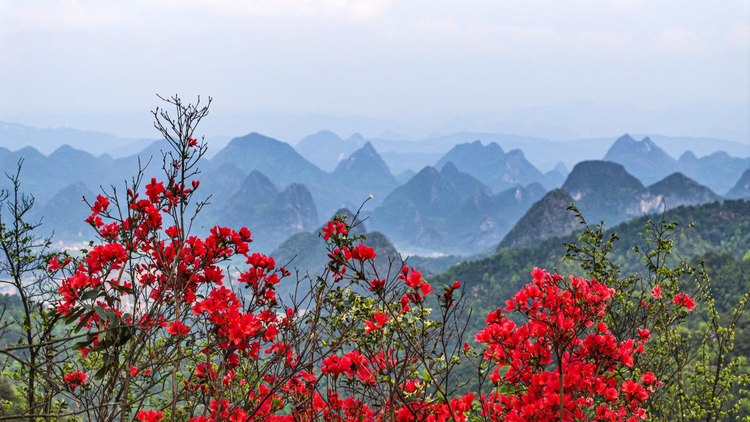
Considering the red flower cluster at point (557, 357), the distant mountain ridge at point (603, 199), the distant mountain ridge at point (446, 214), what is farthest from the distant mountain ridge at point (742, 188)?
the red flower cluster at point (557, 357)

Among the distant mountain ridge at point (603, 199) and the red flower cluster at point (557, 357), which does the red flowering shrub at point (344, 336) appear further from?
the distant mountain ridge at point (603, 199)

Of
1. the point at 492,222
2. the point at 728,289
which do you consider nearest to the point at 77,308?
the point at 728,289

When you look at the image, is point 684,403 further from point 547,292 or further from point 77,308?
point 77,308

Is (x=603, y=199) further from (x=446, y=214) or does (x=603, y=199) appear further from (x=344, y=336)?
(x=344, y=336)

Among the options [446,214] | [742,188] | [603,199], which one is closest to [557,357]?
[603,199]

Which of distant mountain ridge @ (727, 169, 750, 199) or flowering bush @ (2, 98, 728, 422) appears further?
distant mountain ridge @ (727, 169, 750, 199)

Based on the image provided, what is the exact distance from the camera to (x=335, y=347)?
8.59 feet

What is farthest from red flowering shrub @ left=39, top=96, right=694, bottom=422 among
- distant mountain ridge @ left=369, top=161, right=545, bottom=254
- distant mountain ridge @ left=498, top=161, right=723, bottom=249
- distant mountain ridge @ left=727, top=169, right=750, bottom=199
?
distant mountain ridge @ left=369, top=161, right=545, bottom=254

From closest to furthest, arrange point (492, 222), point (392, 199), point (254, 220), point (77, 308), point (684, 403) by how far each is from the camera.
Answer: point (77, 308)
point (684, 403)
point (254, 220)
point (492, 222)
point (392, 199)

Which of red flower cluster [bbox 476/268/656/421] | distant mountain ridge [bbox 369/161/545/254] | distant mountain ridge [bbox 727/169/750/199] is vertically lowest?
distant mountain ridge [bbox 369/161/545/254]

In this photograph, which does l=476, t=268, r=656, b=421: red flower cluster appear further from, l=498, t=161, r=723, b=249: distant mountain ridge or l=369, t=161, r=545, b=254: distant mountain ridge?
l=369, t=161, r=545, b=254: distant mountain ridge

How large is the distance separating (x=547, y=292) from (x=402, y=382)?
2.81 feet

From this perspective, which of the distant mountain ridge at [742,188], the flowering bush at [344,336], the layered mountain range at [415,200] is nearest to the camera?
the flowering bush at [344,336]

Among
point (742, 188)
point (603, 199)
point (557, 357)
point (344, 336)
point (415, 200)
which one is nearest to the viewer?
point (557, 357)
